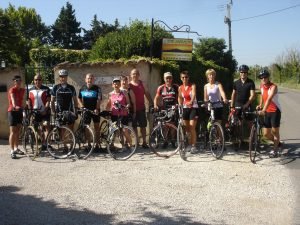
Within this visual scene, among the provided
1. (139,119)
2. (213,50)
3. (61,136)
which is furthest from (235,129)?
(213,50)

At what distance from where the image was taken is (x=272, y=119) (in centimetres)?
840

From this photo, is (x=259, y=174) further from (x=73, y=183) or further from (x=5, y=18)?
(x=5, y=18)

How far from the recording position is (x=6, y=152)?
9555 mm

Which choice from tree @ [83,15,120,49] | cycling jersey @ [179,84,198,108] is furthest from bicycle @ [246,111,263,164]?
tree @ [83,15,120,49]

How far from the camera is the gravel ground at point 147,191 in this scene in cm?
523

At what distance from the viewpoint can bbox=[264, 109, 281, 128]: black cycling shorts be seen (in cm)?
836

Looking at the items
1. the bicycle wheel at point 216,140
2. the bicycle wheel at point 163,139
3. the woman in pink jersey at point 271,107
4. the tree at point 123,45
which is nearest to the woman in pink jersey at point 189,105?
the bicycle wheel at point 163,139

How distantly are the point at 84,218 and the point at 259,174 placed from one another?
11.0 ft

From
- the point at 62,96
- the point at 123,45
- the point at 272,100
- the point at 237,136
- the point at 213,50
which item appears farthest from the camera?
the point at 213,50

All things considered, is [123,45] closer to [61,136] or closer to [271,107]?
[61,136]

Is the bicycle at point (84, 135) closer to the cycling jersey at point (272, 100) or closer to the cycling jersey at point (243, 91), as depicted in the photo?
the cycling jersey at point (243, 91)

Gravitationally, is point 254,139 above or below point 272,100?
below

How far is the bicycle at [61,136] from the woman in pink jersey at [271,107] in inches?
155

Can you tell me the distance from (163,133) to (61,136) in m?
2.16
